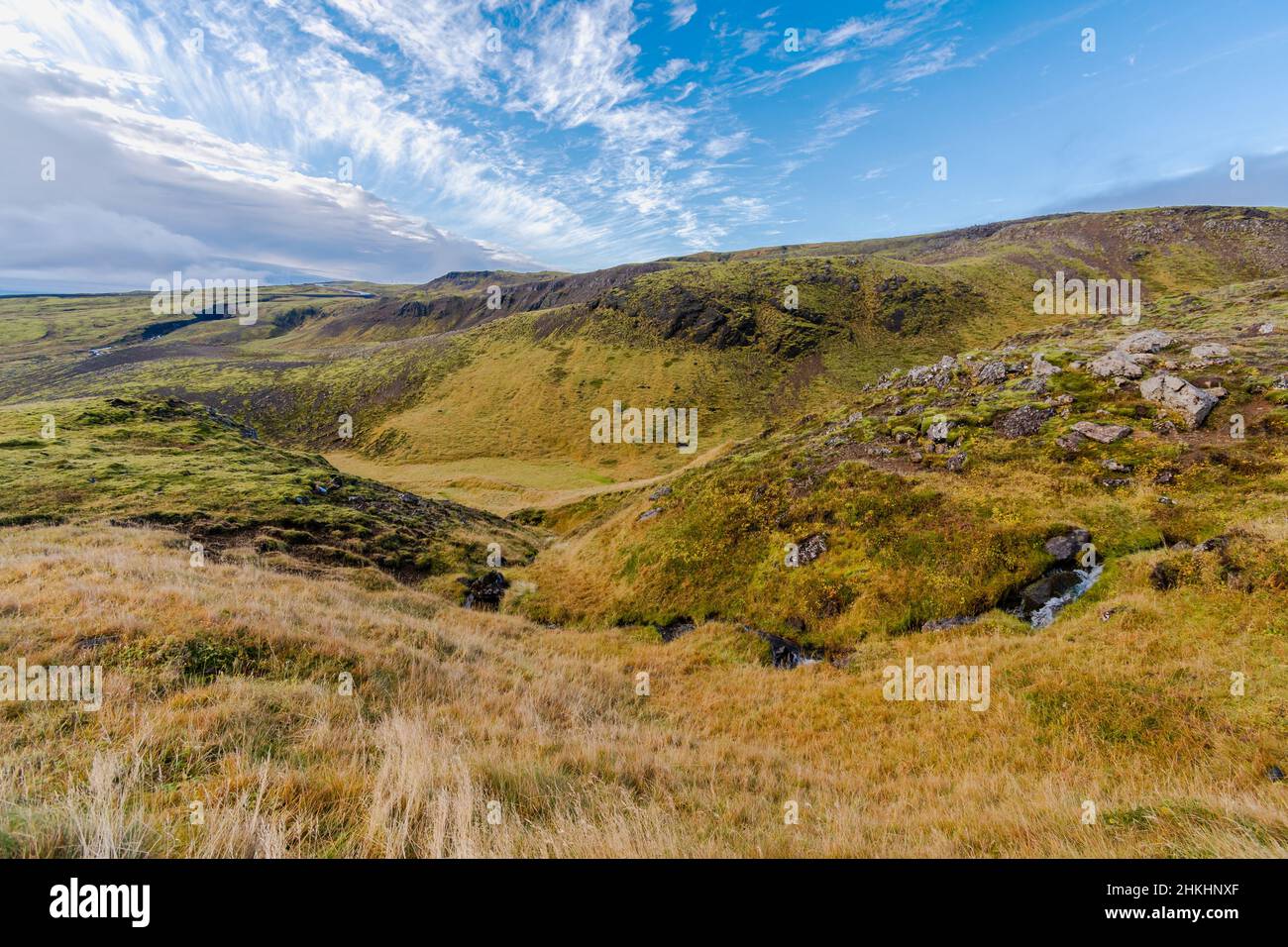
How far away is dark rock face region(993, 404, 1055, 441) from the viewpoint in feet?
71.2

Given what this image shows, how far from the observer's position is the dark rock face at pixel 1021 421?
2169cm

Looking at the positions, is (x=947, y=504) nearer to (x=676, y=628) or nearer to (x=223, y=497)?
(x=676, y=628)

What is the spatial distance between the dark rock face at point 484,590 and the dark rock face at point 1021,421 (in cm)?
2497

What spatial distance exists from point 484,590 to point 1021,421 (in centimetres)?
2679

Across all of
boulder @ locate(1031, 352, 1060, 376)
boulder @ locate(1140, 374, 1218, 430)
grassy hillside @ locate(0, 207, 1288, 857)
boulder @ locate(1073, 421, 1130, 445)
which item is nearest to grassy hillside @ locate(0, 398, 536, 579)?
grassy hillside @ locate(0, 207, 1288, 857)

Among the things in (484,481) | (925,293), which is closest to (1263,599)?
(484,481)

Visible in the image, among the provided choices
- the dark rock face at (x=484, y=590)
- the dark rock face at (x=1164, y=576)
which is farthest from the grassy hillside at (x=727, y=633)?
the dark rock face at (x=484, y=590)

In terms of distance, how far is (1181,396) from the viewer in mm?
19297

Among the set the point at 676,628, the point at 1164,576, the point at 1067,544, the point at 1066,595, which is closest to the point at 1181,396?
the point at 1067,544

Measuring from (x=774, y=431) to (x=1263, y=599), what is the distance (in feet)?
97.8

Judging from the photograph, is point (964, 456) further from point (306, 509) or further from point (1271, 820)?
point (306, 509)

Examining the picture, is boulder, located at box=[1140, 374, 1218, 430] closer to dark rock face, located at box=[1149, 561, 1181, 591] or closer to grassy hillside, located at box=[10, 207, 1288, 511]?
dark rock face, located at box=[1149, 561, 1181, 591]

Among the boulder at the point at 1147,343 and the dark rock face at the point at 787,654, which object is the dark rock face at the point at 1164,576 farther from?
the boulder at the point at 1147,343

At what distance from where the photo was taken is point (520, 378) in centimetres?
9944
